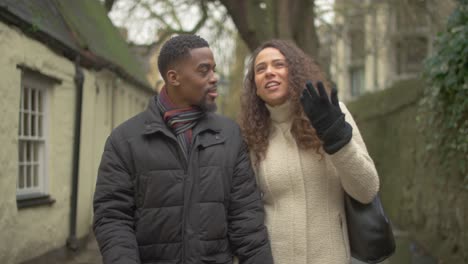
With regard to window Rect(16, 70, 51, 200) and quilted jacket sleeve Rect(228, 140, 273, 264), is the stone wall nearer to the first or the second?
quilted jacket sleeve Rect(228, 140, 273, 264)

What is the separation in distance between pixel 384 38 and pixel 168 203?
16.1m

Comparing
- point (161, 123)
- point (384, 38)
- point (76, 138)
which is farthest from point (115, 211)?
point (384, 38)

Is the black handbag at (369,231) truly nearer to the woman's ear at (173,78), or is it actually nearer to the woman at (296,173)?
the woman at (296,173)

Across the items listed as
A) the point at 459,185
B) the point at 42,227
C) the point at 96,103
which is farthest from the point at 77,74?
the point at 459,185

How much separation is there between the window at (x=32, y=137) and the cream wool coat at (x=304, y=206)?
17.2ft

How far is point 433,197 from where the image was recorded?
725 centimetres

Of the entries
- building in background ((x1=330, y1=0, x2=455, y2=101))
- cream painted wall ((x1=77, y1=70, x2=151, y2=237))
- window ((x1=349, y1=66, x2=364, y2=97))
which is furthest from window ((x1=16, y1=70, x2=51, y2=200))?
window ((x1=349, y1=66, x2=364, y2=97))

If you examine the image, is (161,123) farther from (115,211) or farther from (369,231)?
(369,231)

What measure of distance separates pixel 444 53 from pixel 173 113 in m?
3.89

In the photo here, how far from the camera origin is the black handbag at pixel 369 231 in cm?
283

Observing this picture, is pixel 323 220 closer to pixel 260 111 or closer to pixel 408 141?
pixel 260 111

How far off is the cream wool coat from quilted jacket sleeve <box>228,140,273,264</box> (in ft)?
0.57

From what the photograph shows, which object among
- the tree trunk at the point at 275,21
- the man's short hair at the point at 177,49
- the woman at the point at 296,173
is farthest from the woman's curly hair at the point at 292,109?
the tree trunk at the point at 275,21

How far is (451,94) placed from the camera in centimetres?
575
